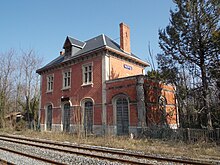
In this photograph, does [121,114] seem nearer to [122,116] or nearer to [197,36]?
[122,116]

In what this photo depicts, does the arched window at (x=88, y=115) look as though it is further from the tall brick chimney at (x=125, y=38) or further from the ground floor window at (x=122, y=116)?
the tall brick chimney at (x=125, y=38)

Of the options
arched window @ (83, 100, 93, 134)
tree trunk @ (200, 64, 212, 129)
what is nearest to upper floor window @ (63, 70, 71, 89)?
arched window @ (83, 100, 93, 134)

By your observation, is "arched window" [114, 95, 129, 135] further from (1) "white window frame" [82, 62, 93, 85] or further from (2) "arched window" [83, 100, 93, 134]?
(1) "white window frame" [82, 62, 93, 85]

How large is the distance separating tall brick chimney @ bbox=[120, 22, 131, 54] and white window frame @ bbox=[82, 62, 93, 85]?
415 centimetres

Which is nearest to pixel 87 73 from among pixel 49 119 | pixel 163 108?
pixel 163 108

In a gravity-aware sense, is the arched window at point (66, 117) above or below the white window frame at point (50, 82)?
below

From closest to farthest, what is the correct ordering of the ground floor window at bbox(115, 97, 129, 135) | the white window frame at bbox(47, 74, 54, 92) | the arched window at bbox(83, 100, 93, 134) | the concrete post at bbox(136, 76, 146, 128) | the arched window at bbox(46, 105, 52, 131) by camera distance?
the concrete post at bbox(136, 76, 146, 128)
the ground floor window at bbox(115, 97, 129, 135)
the arched window at bbox(83, 100, 93, 134)
the arched window at bbox(46, 105, 52, 131)
the white window frame at bbox(47, 74, 54, 92)

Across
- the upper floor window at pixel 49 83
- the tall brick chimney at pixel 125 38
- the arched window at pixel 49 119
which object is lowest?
the arched window at pixel 49 119

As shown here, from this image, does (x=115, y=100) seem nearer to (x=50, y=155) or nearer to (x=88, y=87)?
(x=88, y=87)

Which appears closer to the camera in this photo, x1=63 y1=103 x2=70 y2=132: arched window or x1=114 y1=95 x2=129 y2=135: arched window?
x1=114 y1=95 x2=129 y2=135: arched window

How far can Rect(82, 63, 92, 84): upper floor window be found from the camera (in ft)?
62.3

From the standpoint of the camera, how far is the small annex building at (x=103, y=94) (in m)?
15.5

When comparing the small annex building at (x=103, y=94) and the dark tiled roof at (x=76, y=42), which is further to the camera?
the dark tiled roof at (x=76, y=42)

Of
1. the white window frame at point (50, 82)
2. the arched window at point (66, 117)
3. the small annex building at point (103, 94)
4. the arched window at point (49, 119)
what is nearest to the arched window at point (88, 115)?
the small annex building at point (103, 94)
